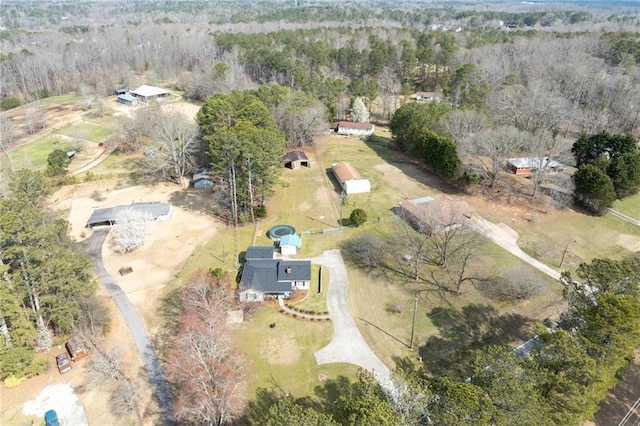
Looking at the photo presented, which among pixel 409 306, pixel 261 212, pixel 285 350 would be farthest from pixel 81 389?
pixel 261 212

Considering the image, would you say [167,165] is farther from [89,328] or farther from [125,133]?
[89,328]

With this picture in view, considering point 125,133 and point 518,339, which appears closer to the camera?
point 518,339

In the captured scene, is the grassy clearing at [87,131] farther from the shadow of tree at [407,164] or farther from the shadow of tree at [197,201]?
the shadow of tree at [407,164]

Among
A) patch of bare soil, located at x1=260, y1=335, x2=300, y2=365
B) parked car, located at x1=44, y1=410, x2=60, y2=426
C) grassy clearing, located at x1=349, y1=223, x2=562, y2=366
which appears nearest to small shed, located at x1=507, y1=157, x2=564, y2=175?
grassy clearing, located at x1=349, y1=223, x2=562, y2=366

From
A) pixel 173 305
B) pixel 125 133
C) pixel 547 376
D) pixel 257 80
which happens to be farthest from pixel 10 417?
pixel 257 80

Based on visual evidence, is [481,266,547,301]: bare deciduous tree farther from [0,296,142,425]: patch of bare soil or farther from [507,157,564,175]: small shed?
[0,296,142,425]: patch of bare soil

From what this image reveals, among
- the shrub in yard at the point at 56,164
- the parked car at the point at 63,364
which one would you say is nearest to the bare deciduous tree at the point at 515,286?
the parked car at the point at 63,364

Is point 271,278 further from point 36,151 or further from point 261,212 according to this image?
point 36,151
